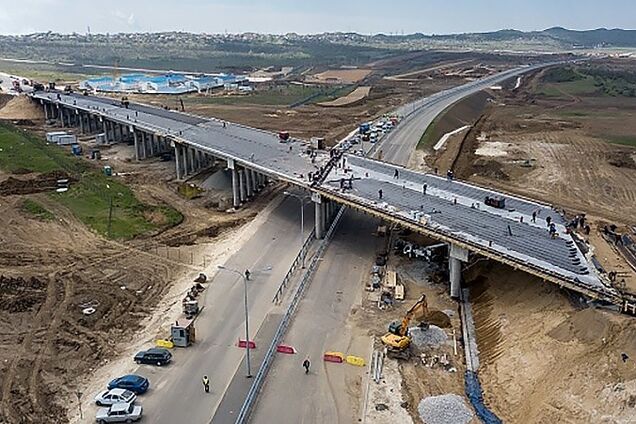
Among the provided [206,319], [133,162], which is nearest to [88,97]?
[133,162]

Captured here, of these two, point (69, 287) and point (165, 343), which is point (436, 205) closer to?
point (165, 343)

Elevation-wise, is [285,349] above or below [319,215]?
below

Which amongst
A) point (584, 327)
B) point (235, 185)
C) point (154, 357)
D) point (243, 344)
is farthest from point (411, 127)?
point (154, 357)

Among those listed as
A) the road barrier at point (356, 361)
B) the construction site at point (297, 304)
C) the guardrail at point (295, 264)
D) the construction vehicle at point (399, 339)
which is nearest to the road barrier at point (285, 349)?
the construction site at point (297, 304)

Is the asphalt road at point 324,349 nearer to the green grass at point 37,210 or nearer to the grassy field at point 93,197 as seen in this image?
the grassy field at point 93,197

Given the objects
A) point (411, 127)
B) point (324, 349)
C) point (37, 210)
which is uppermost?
point (411, 127)

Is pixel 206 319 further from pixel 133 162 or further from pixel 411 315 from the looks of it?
pixel 133 162
